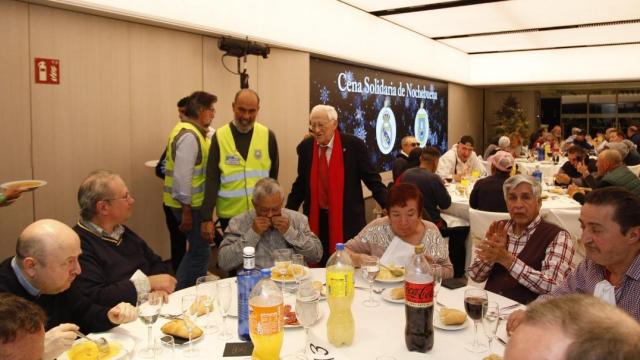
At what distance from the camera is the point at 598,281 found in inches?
81.4

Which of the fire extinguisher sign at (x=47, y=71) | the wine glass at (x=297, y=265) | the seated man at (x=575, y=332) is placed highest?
the fire extinguisher sign at (x=47, y=71)

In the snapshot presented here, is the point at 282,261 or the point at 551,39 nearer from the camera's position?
the point at 282,261

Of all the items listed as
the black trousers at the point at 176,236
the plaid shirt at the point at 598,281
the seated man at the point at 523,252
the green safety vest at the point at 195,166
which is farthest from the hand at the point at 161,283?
the black trousers at the point at 176,236

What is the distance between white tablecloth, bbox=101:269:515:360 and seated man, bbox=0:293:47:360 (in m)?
0.50

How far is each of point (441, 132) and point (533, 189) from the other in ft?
33.0

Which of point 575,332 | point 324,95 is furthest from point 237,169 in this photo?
point 324,95

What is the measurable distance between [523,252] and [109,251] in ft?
6.72

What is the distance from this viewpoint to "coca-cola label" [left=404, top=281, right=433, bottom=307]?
1.66m

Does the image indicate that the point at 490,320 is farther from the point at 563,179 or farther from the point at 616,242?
the point at 563,179

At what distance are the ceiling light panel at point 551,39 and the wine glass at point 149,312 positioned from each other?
382 inches

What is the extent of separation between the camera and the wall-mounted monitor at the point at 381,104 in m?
→ 7.87

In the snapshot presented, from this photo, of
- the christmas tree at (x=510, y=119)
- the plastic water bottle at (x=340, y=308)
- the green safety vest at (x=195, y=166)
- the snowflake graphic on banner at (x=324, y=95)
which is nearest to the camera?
the plastic water bottle at (x=340, y=308)

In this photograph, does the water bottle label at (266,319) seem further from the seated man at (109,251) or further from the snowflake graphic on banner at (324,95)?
the snowflake graphic on banner at (324,95)

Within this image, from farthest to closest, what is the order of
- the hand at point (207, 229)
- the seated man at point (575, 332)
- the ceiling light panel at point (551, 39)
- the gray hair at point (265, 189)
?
the ceiling light panel at point (551, 39)
the hand at point (207, 229)
the gray hair at point (265, 189)
the seated man at point (575, 332)
